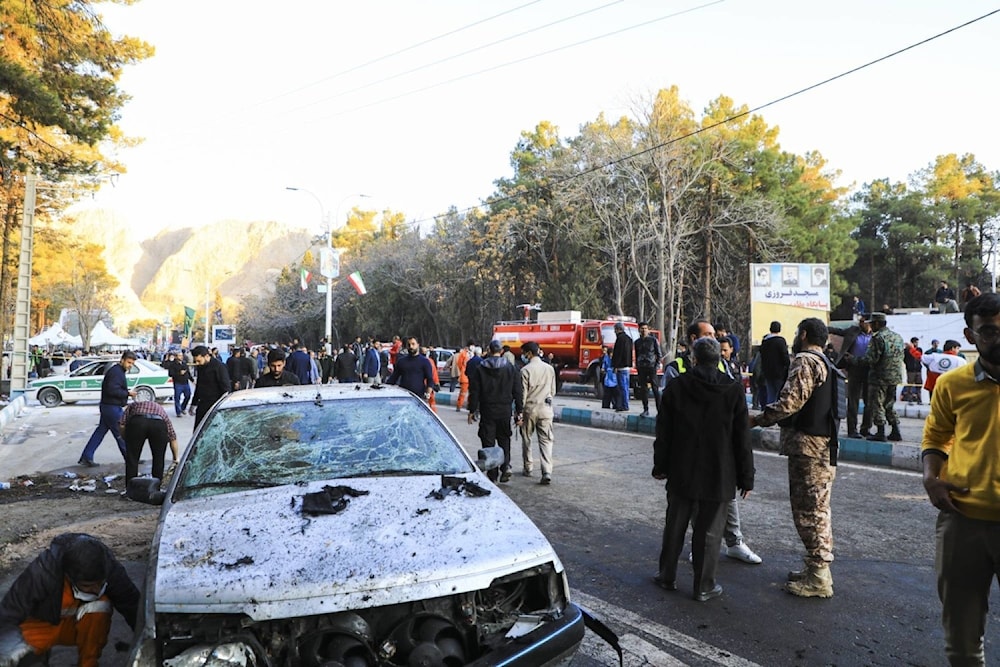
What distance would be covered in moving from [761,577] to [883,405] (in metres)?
6.43

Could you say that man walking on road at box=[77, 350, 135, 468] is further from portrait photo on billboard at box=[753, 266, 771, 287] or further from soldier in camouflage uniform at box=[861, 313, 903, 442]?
portrait photo on billboard at box=[753, 266, 771, 287]

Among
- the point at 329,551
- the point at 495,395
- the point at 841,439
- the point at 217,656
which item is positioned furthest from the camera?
the point at 841,439

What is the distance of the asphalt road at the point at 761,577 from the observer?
363 centimetres

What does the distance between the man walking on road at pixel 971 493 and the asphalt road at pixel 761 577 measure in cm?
102

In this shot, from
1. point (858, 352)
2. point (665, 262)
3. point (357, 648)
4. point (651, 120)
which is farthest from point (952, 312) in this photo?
point (357, 648)

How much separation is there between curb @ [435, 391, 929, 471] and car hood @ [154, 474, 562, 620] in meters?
3.02

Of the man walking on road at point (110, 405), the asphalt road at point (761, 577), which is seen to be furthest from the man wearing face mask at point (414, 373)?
the man walking on road at point (110, 405)

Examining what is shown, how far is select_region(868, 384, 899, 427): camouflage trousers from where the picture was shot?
996 centimetres

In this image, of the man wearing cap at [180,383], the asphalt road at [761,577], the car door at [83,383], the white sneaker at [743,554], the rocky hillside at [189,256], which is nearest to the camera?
the asphalt road at [761,577]

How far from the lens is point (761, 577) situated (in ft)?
15.7

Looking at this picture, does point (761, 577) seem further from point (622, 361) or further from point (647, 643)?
point (622, 361)

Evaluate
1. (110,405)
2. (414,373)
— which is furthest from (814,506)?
(110,405)

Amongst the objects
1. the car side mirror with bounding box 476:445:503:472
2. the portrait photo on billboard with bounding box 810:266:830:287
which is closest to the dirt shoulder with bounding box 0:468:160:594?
the car side mirror with bounding box 476:445:503:472

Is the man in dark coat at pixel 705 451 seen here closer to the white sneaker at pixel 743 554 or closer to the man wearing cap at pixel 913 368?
the white sneaker at pixel 743 554
